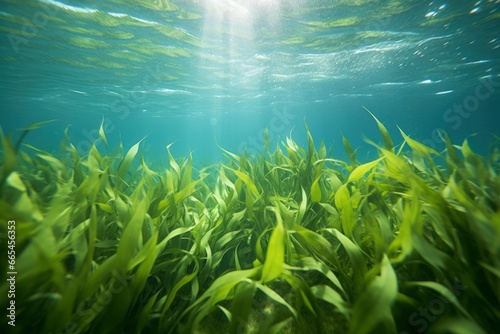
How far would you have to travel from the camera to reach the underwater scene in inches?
44.0

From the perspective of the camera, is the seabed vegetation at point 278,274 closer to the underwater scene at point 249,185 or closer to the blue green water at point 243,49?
the underwater scene at point 249,185

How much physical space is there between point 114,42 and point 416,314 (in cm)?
1558

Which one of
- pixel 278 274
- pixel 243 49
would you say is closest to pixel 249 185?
pixel 278 274

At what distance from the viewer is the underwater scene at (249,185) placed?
3.67 feet

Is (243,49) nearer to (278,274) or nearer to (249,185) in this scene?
(249,185)

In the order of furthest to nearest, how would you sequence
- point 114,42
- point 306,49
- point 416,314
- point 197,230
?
point 306,49 → point 114,42 → point 197,230 → point 416,314

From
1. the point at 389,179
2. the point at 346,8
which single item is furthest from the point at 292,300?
the point at 346,8

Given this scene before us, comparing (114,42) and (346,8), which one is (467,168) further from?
(114,42)

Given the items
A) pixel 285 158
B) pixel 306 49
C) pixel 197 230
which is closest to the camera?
pixel 197 230

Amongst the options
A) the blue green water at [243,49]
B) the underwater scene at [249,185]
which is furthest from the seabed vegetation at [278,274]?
the blue green water at [243,49]

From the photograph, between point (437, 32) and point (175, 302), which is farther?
point (437, 32)

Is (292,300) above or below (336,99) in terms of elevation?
below

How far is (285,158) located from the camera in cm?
326

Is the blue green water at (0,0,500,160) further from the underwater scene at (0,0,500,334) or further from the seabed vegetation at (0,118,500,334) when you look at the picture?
the seabed vegetation at (0,118,500,334)
